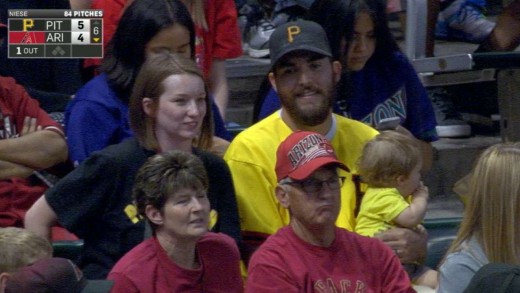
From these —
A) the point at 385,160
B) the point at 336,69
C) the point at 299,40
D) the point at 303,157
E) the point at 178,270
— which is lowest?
the point at 178,270

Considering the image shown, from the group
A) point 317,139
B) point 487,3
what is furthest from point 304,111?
point 487,3

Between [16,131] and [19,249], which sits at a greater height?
[16,131]

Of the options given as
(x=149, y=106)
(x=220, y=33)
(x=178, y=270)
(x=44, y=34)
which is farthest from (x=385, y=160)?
(x=44, y=34)

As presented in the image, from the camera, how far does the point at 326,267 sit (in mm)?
3797

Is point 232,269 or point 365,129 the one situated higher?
point 365,129

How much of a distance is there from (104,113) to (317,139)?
1.04 m

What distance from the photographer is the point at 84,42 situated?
17.7 ft

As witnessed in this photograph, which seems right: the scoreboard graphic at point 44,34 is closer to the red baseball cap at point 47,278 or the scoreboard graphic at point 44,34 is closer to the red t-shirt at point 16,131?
the red t-shirt at point 16,131

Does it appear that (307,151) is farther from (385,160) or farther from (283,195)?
(385,160)

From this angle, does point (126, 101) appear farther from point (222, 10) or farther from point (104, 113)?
point (222, 10)

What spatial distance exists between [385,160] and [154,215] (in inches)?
40.0

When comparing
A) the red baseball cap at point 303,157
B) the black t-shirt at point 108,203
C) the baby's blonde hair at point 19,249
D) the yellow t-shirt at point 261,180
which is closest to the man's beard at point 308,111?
the yellow t-shirt at point 261,180

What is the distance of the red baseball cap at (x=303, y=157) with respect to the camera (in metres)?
3.84

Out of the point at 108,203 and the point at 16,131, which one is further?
the point at 16,131
